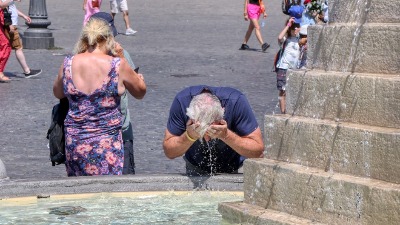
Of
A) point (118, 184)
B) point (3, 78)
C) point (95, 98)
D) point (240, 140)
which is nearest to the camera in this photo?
point (240, 140)

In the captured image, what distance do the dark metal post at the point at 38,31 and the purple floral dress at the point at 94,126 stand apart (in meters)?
12.1

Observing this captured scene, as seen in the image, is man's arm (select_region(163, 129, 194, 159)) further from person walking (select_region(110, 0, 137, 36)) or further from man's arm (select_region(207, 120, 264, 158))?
person walking (select_region(110, 0, 137, 36))

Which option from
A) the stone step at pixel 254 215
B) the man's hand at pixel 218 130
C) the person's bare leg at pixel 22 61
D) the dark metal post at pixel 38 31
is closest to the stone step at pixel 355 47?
the man's hand at pixel 218 130

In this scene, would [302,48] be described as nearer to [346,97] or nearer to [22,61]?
[22,61]

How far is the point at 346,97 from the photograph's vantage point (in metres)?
4.91

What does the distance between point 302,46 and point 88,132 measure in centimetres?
481

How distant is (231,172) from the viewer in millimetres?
6355

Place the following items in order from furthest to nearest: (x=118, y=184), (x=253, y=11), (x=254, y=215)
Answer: (x=253, y=11)
(x=118, y=184)
(x=254, y=215)

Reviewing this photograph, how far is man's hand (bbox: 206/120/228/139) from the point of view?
18.1 ft

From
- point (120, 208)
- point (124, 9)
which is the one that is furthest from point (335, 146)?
point (124, 9)

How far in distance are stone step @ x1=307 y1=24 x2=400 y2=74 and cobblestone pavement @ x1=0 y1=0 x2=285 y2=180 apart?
262cm

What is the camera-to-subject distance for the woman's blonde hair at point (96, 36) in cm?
637

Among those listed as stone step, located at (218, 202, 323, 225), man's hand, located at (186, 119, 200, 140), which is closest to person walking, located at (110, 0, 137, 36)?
man's hand, located at (186, 119, 200, 140)

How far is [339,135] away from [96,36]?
6.60 feet
